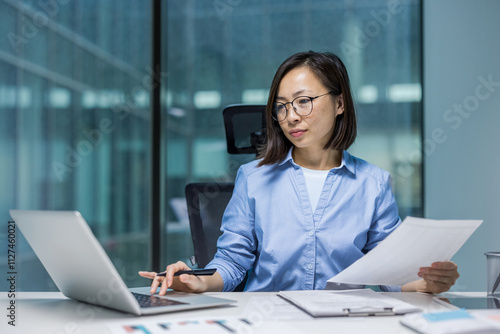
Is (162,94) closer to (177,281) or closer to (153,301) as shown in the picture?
(177,281)

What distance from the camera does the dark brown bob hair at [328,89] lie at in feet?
5.36

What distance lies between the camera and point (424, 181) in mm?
2787

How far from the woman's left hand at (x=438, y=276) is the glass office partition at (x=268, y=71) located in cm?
180

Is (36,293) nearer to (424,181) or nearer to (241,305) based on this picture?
(241,305)

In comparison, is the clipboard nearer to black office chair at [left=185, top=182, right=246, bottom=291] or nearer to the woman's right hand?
the woman's right hand

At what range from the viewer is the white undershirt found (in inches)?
63.6

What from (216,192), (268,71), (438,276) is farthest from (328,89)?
(268,71)

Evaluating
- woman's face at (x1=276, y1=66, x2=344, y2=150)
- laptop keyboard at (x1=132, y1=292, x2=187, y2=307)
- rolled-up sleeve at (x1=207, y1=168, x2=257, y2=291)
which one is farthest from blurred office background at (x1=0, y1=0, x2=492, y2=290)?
laptop keyboard at (x1=132, y1=292, x2=187, y2=307)

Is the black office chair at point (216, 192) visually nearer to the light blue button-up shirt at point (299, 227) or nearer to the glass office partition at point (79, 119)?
the light blue button-up shirt at point (299, 227)

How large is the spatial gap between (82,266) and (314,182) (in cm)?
88

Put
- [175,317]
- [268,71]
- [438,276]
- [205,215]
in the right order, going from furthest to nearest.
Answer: [268,71], [205,215], [438,276], [175,317]

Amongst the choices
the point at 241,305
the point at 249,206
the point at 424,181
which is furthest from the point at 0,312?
the point at 424,181

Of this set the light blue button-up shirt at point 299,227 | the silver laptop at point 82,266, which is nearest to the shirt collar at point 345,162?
the light blue button-up shirt at point 299,227

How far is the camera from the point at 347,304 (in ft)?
3.36
